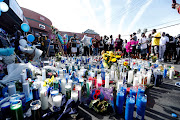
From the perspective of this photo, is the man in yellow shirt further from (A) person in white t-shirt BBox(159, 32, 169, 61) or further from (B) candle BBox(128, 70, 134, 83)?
(B) candle BBox(128, 70, 134, 83)

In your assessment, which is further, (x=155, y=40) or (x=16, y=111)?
(x=155, y=40)

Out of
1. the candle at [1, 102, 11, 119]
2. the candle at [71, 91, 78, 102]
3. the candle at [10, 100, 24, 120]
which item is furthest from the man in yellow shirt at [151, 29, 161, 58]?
the candle at [1, 102, 11, 119]

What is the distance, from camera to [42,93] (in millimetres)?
1494

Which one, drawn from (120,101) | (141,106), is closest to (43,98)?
(120,101)

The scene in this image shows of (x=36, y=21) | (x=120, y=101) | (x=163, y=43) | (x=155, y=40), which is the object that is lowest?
(x=120, y=101)

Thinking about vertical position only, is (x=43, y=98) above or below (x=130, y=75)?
below

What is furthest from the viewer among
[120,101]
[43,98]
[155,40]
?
[155,40]

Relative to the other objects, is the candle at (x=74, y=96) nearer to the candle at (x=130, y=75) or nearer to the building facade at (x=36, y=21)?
the candle at (x=130, y=75)

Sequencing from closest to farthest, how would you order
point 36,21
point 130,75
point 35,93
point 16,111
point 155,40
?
point 16,111
point 35,93
point 130,75
point 155,40
point 36,21

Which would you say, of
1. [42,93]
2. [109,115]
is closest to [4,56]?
[42,93]

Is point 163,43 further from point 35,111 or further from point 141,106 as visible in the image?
point 35,111

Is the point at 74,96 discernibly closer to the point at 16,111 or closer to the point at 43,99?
the point at 43,99

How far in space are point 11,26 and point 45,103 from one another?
26.3ft

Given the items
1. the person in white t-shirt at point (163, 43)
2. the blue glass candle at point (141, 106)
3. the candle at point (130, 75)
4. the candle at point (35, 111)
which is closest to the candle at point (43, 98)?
the candle at point (35, 111)
